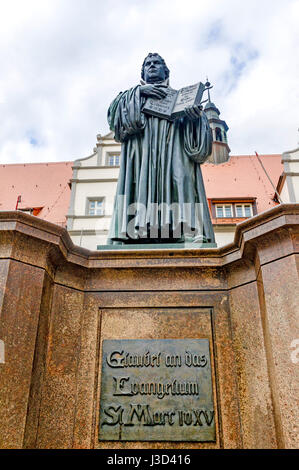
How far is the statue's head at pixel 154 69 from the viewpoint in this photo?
18.5ft

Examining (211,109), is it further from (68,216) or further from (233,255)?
(233,255)

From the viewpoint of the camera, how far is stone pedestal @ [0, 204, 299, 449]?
2998 millimetres

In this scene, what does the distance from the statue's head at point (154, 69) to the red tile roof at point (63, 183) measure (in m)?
15.8

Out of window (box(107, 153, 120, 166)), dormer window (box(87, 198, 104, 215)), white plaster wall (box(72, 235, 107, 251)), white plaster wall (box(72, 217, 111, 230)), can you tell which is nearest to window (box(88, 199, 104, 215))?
dormer window (box(87, 198, 104, 215))

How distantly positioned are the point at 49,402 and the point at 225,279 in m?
1.64

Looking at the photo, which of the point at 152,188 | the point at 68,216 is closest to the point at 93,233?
the point at 68,216

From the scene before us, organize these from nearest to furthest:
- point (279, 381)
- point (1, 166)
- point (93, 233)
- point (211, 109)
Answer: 1. point (279, 381)
2. point (93, 233)
3. point (1, 166)
4. point (211, 109)

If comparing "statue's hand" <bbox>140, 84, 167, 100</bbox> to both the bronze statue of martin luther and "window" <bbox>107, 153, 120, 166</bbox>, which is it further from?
"window" <bbox>107, 153, 120, 166</bbox>

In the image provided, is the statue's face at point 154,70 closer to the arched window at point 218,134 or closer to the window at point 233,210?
the window at point 233,210

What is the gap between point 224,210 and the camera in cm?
2142

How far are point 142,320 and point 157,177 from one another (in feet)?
6.49

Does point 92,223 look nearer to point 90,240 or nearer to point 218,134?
point 90,240

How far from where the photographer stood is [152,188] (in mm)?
4945

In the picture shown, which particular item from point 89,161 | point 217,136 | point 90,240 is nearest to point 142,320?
point 90,240
